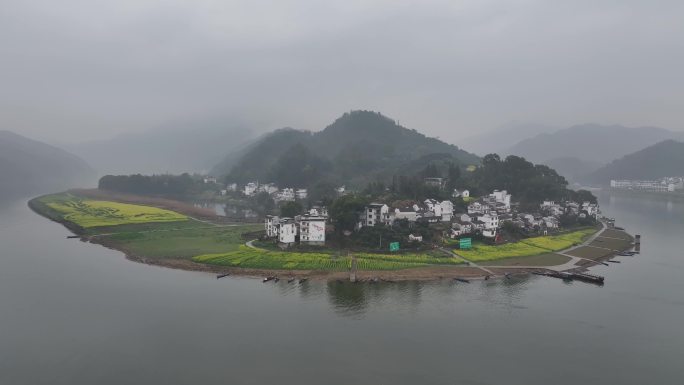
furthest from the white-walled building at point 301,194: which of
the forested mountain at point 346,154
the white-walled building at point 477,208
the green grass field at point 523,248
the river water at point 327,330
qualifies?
the river water at point 327,330

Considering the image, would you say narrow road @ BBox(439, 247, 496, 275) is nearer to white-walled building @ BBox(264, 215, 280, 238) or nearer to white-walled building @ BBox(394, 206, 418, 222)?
white-walled building @ BBox(394, 206, 418, 222)

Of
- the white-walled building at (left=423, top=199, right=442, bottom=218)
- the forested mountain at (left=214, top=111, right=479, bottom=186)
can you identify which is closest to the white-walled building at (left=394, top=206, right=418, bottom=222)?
the white-walled building at (left=423, top=199, right=442, bottom=218)

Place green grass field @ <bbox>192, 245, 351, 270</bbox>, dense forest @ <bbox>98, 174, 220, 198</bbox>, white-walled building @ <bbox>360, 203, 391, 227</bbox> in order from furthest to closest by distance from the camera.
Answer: dense forest @ <bbox>98, 174, 220, 198</bbox>, white-walled building @ <bbox>360, 203, 391, 227</bbox>, green grass field @ <bbox>192, 245, 351, 270</bbox>

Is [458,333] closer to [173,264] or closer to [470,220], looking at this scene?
[173,264]

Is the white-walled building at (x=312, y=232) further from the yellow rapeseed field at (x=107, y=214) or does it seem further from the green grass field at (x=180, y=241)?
the yellow rapeseed field at (x=107, y=214)

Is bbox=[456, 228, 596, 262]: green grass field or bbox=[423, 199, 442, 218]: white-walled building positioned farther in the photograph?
bbox=[423, 199, 442, 218]: white-walled building

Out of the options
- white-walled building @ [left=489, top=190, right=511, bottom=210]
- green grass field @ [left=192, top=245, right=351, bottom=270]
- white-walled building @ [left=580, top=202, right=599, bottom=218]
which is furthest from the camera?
white-walled building @ [left=489, top=190, right=511, bottom=210]

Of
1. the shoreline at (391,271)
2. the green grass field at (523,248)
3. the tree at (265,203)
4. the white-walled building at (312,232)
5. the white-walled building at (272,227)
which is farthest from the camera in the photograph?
the tree at (265,203)

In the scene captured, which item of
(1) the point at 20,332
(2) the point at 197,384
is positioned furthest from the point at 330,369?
(1) the point at 20,332
